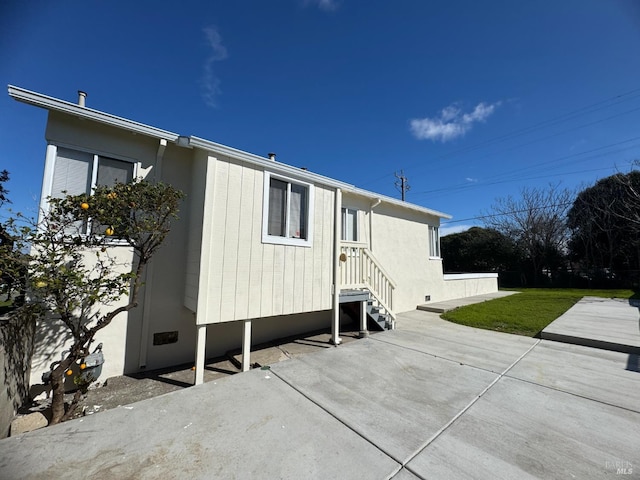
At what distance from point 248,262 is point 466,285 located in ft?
39.3

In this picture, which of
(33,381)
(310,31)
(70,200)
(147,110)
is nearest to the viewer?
(70,200)

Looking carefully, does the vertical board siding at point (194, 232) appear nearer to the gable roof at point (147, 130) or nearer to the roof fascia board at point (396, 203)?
the gable roof at point (147, 130)

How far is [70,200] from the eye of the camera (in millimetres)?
3221

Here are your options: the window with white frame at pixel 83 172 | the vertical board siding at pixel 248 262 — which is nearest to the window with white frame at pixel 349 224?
the vertical board siding at pixel 248 262

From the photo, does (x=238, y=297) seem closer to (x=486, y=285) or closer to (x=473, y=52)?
(x=473, y=52)

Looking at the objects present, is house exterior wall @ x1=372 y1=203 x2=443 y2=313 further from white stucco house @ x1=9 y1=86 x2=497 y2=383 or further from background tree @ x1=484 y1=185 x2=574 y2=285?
background tree @ x1=484 y1=185 x2=574 y2=285

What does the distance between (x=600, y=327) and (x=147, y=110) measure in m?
12.2

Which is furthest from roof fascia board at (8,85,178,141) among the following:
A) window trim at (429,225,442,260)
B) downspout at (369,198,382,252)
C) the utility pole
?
the utility pole

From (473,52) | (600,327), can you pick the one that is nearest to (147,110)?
(473,52)

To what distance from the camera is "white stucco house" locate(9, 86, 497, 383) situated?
3961 millimetres

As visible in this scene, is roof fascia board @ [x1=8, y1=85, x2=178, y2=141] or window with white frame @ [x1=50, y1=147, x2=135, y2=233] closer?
roof fascia board @ [x1=8, y1=85, x2=178, y2=141]

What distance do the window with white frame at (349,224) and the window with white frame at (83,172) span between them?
513cm

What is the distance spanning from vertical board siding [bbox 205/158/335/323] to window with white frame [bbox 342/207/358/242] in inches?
89.9

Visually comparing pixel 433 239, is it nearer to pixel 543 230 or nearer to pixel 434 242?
pixel 434 242
